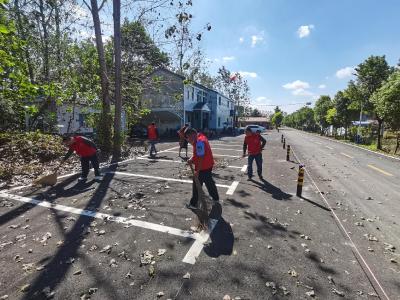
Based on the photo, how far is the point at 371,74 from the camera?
30.1m

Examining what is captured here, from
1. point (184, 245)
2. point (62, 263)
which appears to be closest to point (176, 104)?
point (184, 245)

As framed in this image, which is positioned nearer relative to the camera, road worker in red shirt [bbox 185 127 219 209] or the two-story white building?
road worker in red shirt [bbox 185 127 219 209]

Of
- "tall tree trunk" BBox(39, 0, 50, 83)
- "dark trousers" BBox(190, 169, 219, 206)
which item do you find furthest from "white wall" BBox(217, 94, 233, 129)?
"dark trousers" BBox(190, 169, 219, 206)

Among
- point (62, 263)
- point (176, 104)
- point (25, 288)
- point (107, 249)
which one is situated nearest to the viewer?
point (25, 288)

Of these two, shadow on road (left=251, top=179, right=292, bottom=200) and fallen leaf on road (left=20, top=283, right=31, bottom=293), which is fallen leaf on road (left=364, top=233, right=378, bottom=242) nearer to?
shadow on road (left=251, top=179, right=292, bottom=200)

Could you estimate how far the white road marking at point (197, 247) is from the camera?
4.04 m

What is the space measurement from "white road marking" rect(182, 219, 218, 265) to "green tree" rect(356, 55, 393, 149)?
32.3 m

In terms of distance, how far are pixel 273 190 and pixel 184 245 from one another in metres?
4.59

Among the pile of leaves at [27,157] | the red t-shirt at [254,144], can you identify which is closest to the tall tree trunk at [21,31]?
the pile of leaves at [27,157]

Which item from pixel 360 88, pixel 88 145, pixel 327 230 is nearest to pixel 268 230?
pixel 327 230

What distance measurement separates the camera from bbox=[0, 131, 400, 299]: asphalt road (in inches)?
134

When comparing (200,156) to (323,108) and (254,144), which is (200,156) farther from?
(323,108)

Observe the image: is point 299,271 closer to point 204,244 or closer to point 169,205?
point 204,244

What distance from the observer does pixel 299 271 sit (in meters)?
3.82
